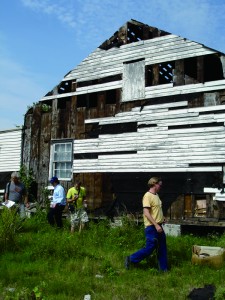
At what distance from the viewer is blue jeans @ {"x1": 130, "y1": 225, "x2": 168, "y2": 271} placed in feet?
24.9

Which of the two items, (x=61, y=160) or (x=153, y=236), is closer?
(x=153, y=236)

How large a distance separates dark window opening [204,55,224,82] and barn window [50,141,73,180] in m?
5.28

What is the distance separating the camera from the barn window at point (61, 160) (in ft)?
48.2

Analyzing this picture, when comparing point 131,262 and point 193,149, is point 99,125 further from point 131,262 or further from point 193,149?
point 131,262

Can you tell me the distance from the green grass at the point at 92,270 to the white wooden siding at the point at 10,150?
19.4 ft

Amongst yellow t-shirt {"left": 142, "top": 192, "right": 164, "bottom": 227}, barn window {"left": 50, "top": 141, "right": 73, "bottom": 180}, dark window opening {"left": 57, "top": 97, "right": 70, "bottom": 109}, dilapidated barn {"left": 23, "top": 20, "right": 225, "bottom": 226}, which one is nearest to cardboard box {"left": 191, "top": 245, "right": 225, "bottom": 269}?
yellow t-shirt {"left": 142, "top": 192, "right": 164, "bottom": 227}

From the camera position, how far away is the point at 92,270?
295 inches

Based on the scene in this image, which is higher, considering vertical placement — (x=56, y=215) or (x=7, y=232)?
(x=56, y=215)

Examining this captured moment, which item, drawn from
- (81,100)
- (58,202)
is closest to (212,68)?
(81,100)

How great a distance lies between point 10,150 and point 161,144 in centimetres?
665

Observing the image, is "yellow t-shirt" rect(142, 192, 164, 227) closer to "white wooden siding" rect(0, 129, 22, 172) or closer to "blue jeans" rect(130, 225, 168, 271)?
"blue jeans" rect(130, 225, 168, 271)

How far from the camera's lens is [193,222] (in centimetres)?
1163

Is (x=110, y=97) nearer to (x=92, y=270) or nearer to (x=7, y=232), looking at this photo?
(x=7, y=232)

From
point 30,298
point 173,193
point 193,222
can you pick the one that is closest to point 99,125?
point 173,193
